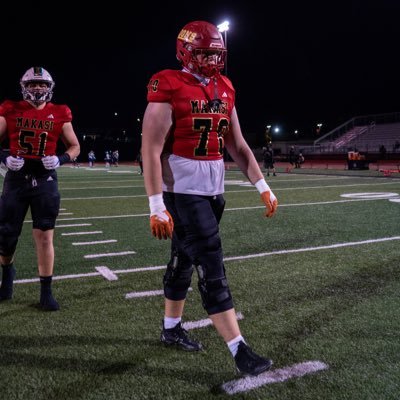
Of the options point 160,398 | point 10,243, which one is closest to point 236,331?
point 160,398

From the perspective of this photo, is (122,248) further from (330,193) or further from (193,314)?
(330,193)

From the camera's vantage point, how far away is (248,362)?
2457 mm

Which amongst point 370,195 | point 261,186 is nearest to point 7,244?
point 261,186

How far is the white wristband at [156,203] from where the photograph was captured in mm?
2481

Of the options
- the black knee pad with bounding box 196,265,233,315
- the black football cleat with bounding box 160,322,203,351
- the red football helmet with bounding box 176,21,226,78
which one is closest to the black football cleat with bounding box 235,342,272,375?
the black knee pad with bounding box 196,265,233,315

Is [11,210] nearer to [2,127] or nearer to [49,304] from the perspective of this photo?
[2,127]

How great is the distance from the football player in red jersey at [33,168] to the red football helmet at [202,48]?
58.7 inches

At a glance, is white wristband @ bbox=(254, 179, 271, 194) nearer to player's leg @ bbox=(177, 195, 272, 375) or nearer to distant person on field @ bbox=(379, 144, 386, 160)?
player's leg @ bbox=(177, 195, 272, 375)

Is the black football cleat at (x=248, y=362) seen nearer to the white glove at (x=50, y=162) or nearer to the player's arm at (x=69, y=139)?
the white glove at (x=50, y=162)

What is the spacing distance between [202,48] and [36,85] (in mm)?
1661

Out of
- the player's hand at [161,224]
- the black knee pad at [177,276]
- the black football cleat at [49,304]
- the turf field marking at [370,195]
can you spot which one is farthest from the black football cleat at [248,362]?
the turf field marking at [370,195]

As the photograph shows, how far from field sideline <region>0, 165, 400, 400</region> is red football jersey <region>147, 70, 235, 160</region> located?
123cm

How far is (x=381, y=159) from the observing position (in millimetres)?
32844

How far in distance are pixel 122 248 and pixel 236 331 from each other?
11.2ft
